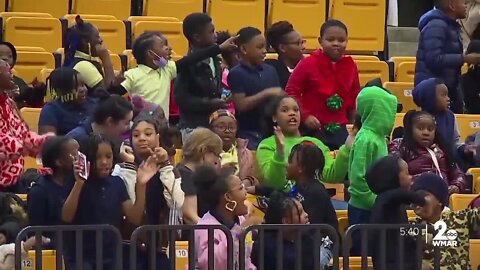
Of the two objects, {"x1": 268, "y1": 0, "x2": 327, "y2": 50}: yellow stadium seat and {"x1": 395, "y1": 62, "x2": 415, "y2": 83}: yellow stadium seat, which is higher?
{"x1": 268, "y1": 0, "x2": 327, "y2": 50}: yellow stadium seat

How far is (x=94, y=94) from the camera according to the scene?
37.9 ft

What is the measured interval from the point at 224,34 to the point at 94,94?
168 centimetres

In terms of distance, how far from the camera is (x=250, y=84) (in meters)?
11.9

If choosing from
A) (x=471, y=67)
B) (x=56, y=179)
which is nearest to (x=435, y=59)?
(x=471, y=67)

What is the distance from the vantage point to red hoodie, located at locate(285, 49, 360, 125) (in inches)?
478

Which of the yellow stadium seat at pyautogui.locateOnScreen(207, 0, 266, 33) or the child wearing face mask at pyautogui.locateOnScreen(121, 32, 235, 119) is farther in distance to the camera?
the yellow stadium seat at pyautogui.locateOnScreen(207, 0, 266, 33)

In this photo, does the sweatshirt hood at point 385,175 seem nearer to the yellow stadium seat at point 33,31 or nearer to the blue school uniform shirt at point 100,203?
the blue school uniform shirt at point 100,203

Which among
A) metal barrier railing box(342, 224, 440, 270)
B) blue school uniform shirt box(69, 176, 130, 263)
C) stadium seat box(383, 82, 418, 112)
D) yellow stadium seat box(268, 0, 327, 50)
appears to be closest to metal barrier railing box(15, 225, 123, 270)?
blue school uniform shirt box(69, 176, 130, 263)

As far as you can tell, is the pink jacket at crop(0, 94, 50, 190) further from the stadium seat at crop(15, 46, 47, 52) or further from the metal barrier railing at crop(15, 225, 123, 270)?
the stadium seat at crop(15, 46, 47, 52)

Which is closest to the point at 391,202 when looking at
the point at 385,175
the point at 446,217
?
the point at 385,175

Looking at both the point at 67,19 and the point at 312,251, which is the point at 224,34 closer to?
the point at 67,19

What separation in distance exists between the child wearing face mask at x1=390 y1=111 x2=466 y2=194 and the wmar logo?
1142mm

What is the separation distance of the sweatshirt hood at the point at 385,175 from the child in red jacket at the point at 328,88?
1834 millimetres

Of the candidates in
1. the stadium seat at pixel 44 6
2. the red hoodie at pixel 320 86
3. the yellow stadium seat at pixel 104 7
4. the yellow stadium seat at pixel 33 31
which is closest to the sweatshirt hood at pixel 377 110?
the red hoodie at pixel 320 86
